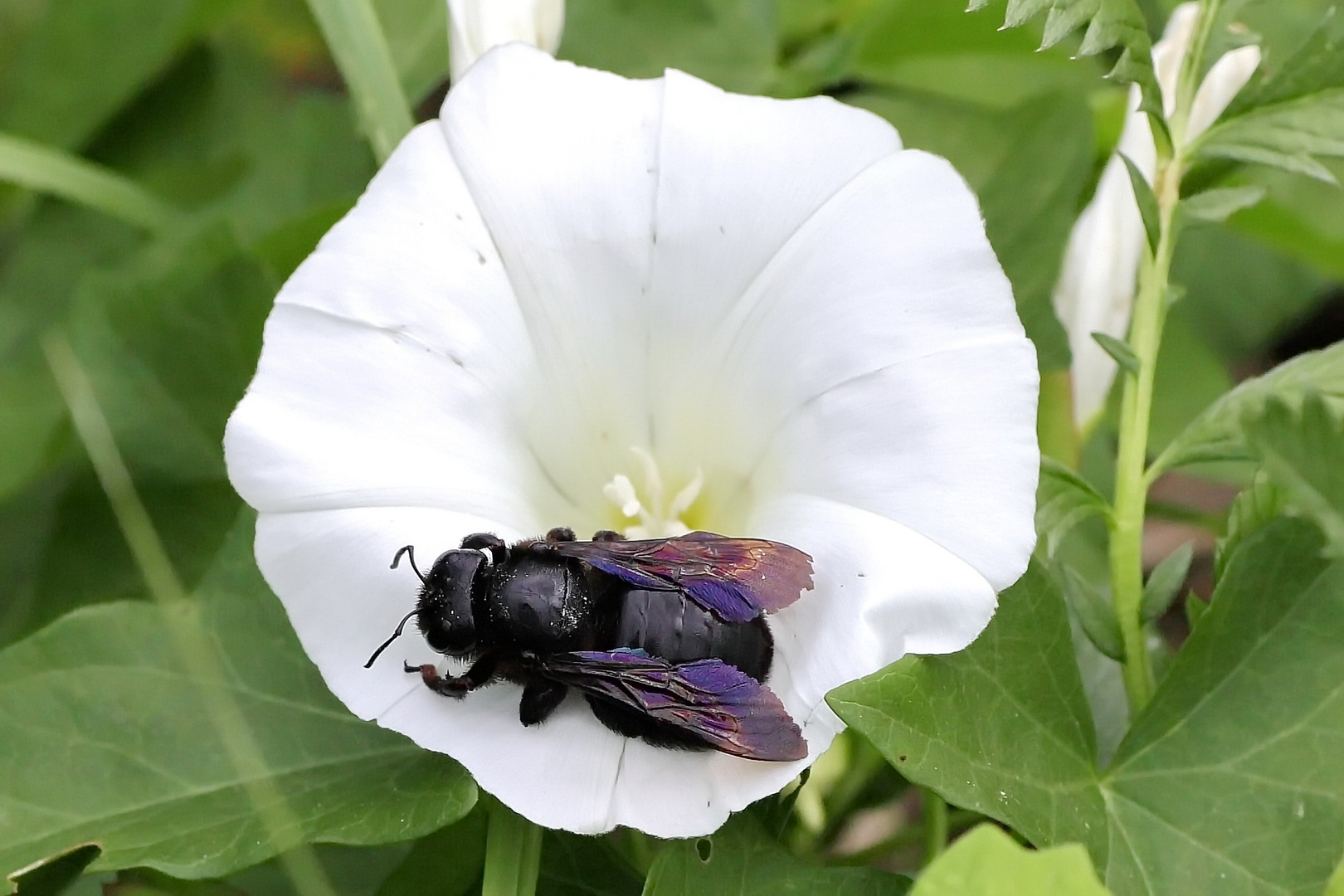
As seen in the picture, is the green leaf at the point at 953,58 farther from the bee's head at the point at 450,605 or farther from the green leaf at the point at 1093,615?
the bee's head at the point at 450,605

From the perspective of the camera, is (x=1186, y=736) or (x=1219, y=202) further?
(x=1219, y=202)

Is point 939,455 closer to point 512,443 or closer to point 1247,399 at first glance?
point 1247,399

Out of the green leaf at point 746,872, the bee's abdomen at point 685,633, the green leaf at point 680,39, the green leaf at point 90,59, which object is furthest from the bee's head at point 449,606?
the green leaf at point 90,59

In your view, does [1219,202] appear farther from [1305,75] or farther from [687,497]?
[687,497]

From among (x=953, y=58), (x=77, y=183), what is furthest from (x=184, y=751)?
(x=953, y=58)

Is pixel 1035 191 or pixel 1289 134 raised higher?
pixel 1289 134

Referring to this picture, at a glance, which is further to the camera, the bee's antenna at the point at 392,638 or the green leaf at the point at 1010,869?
the bee's antenna at the point at 392,638

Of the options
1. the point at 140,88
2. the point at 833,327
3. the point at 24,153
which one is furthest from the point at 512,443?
the point at 140,88
